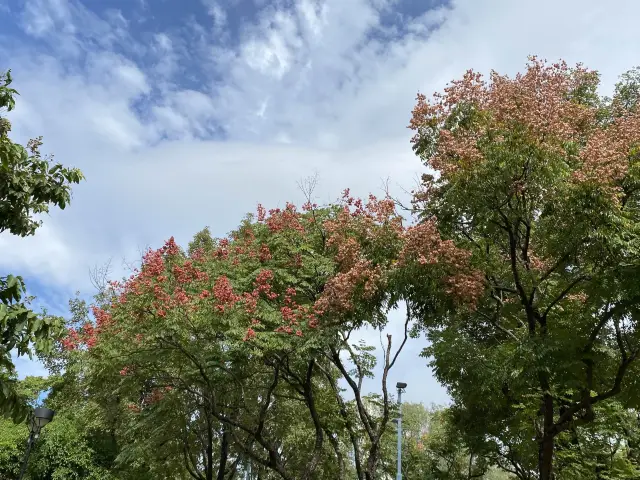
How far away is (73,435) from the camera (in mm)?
23500

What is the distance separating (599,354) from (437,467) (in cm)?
1808

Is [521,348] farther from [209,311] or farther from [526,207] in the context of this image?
[209,311]

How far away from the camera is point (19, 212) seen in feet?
22.0

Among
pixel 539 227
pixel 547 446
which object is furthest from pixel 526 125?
pixel 547 446

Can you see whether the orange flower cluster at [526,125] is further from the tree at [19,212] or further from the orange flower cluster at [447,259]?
the tree at [19,212]

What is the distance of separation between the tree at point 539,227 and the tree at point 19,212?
24.1 feet

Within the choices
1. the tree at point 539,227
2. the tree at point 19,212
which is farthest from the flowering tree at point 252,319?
the tree at point 19,212

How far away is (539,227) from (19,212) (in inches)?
390

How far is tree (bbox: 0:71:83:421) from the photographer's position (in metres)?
4.87

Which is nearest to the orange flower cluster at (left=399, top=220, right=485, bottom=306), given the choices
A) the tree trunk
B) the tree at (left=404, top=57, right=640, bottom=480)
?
the tree at (left=404, top=57, right=640, bottom=480)

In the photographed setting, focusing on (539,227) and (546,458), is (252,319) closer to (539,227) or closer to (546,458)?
(539,227)

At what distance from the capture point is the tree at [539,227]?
10.2 metres

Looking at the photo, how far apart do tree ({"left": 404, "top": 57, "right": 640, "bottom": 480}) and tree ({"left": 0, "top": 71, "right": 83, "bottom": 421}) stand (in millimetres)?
7350

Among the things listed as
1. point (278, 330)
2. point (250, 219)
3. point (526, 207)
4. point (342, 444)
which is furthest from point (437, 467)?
point (526, 207)
